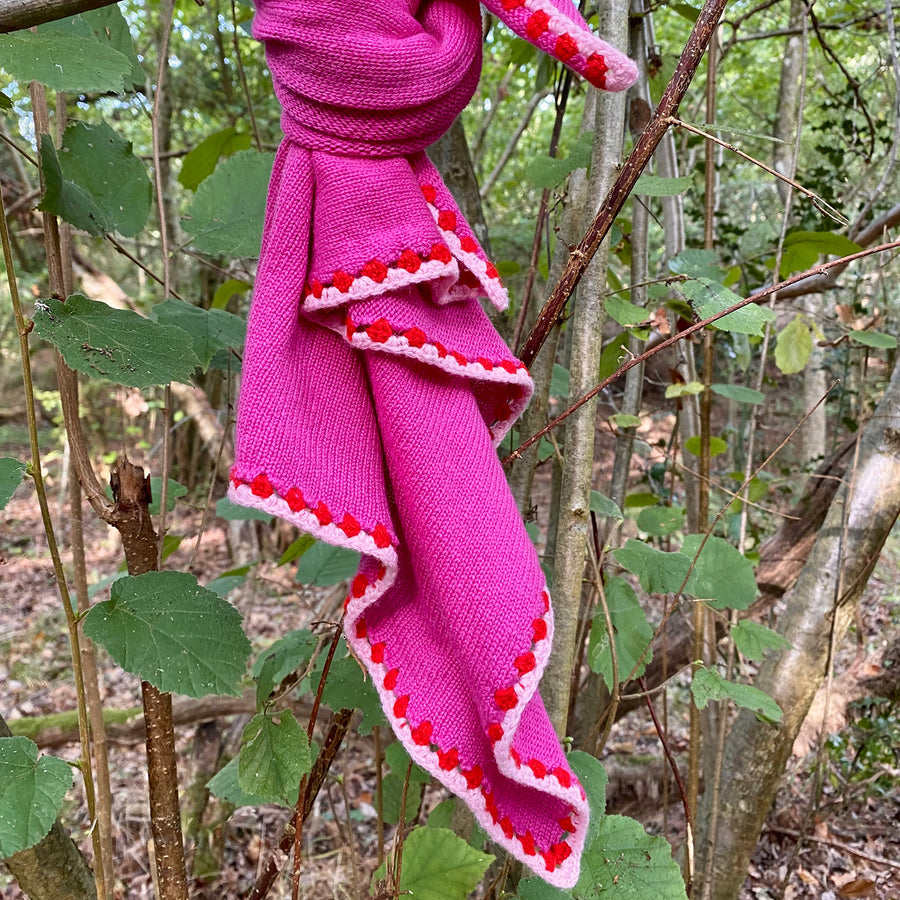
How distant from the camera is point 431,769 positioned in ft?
1.53

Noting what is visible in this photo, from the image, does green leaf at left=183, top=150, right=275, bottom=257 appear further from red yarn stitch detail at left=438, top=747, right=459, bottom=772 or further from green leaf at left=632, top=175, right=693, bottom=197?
red yarn stitch detail at left=438, top=747, right=459, bottom=772

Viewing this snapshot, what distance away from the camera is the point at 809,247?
0.90 m

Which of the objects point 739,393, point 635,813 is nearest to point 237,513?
point 739,393

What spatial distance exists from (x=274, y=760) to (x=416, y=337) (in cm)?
A: 39

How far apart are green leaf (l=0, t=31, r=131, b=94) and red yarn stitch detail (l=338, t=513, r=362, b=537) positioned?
0.31 meters

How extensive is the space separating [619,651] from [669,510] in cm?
32

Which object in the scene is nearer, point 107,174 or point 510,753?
point 510,753

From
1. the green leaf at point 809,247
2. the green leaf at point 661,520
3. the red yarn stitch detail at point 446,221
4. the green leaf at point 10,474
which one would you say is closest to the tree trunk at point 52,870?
the green leaf at point 10,474

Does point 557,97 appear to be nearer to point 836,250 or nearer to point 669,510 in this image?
point 836,250

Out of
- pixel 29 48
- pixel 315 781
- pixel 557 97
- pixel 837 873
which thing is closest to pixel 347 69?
pixel 29 48

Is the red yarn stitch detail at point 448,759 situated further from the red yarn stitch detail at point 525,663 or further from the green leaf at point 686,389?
the green leaf at point 686,389

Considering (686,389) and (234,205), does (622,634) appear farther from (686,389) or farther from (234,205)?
(234,205)

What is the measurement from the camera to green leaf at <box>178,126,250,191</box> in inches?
34.7

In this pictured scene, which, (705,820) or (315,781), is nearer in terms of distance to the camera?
(315,781)
